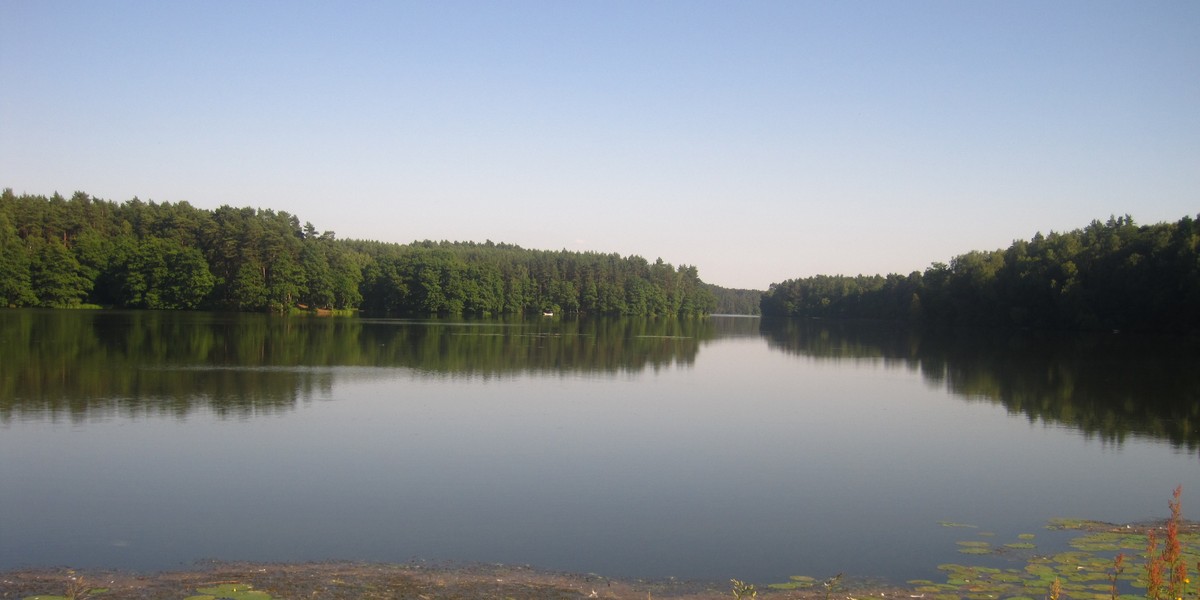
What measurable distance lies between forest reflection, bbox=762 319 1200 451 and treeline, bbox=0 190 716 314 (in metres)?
54.5

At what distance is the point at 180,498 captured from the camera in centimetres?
1111

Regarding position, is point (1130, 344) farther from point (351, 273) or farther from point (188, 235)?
point (188, 235)

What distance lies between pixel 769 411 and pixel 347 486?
1241cm

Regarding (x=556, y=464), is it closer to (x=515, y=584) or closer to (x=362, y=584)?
(x=515, y=584)

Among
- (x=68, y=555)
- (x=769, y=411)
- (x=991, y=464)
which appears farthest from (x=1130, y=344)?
(x=68, y=555)

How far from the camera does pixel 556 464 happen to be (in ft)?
46.0

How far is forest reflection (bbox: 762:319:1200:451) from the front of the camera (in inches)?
799

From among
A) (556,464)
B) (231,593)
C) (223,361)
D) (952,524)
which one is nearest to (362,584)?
(231,593)

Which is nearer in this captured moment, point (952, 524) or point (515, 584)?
point (515, 584)

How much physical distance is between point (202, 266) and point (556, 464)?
76.6m

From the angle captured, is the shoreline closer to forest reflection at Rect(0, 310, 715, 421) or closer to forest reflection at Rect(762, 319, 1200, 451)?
forest reflection at Rect(0, 310, 715, 421)

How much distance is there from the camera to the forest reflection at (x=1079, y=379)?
2030cm

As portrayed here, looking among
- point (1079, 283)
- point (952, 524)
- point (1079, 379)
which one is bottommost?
point (952, 524)

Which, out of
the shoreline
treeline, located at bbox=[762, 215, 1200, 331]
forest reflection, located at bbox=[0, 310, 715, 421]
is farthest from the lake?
treeline, located at bbox=[762, 215, 1200, 331]
